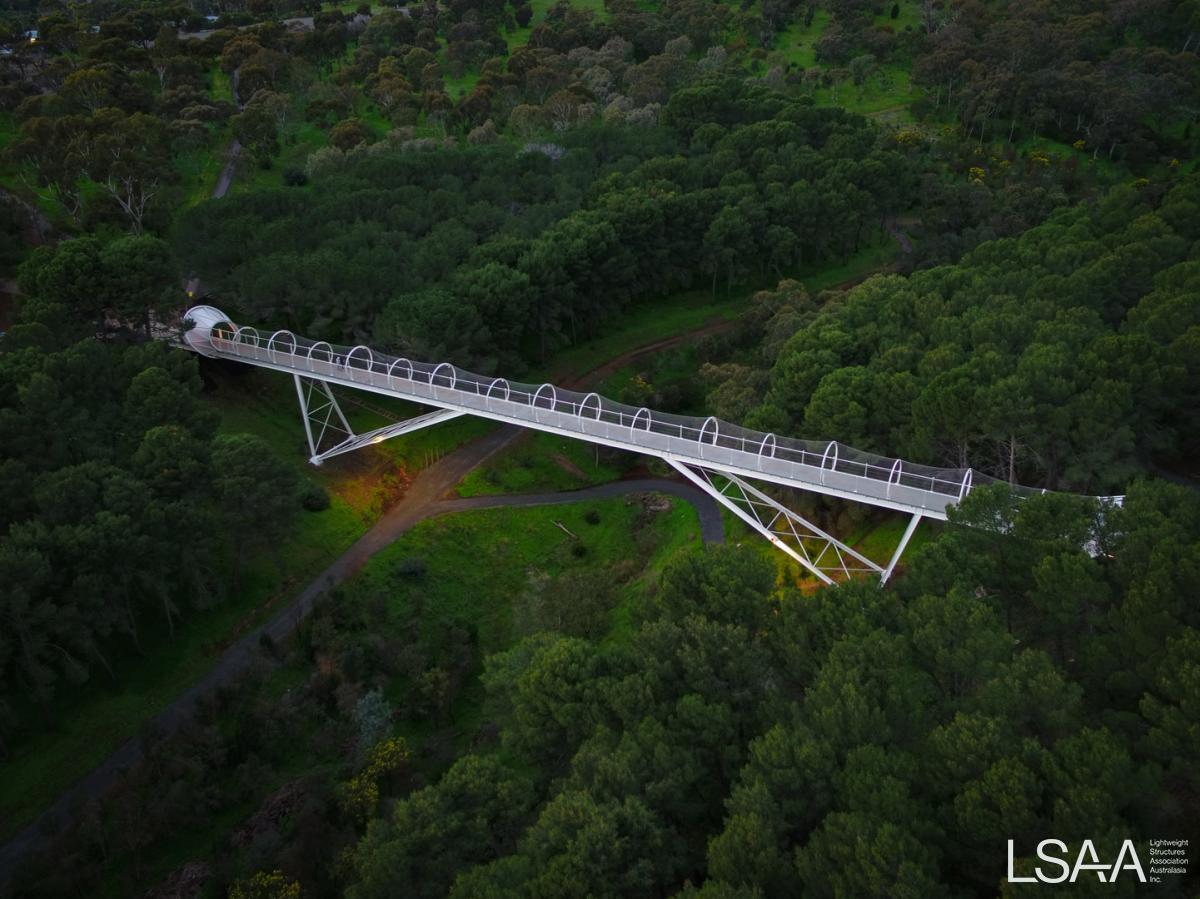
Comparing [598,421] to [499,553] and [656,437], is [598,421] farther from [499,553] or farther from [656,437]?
[499,553]

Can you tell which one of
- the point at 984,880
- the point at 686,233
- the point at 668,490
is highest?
the point at 984,880

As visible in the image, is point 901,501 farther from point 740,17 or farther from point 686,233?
point 740,17

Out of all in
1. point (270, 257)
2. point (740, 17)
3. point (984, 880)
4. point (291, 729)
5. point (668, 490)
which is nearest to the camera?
point (984, 880)

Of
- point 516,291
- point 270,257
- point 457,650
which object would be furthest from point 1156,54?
point 457,650

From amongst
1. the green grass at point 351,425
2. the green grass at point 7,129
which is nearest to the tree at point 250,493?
the green grass at point 351,425

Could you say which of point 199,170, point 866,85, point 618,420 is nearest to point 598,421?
point 618,420

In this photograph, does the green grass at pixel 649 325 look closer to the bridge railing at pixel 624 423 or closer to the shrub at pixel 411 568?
the bridge railing at pixel 624 423

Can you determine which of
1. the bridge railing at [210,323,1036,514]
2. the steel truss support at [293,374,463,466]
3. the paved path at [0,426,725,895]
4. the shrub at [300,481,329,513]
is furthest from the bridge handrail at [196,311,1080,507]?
the paved path at [0,426,725,895]
